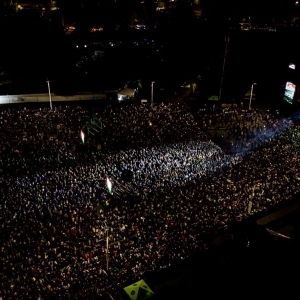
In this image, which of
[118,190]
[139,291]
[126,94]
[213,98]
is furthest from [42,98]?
[139,291]

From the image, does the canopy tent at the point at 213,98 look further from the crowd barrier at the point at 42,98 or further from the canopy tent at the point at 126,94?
the crowd barrier at the point at 42,98

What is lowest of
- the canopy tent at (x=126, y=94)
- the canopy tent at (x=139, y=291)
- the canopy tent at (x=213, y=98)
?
the canopy tent at (x=213, y=98)

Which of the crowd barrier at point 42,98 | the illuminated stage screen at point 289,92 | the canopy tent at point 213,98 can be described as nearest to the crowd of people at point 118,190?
the crowd barrier at point 42,98

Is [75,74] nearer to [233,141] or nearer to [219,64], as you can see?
[219,64]

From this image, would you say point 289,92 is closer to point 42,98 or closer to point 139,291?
point 42,98

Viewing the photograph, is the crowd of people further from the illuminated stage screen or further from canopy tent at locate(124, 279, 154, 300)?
the illuminated stage screen

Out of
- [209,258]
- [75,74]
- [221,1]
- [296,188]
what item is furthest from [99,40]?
[209,258]
